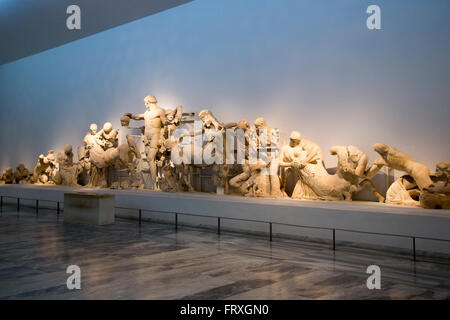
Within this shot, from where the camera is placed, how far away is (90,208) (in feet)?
33.1

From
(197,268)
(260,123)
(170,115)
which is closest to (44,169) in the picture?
(170,115)

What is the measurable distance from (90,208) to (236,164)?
385cm

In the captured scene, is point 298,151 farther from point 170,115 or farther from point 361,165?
point 170,115

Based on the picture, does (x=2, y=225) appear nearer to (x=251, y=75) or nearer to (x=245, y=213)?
(x=245, y=213)

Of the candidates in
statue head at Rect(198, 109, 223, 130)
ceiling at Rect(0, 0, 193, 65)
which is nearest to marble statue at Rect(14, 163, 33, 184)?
ceiling at Rect(0, 0, 193, 65)

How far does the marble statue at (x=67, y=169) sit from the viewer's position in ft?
52.7

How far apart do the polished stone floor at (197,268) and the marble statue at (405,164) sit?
1808 millimetres

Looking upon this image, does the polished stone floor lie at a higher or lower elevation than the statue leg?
lower

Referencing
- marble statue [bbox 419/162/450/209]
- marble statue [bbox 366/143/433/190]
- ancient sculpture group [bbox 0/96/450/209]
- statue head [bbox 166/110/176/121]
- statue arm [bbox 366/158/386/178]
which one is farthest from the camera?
statue head [bbox 166/110/176/121]

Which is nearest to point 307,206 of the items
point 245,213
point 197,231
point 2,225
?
point 245,213

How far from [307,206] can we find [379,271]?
2713 mm

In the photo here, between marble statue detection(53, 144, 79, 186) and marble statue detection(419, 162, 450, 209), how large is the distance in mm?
12432

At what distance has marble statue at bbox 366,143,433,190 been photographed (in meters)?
7.92

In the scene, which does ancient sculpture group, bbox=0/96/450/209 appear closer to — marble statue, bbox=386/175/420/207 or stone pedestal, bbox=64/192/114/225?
marble statue, bbox=386/175/420/207
